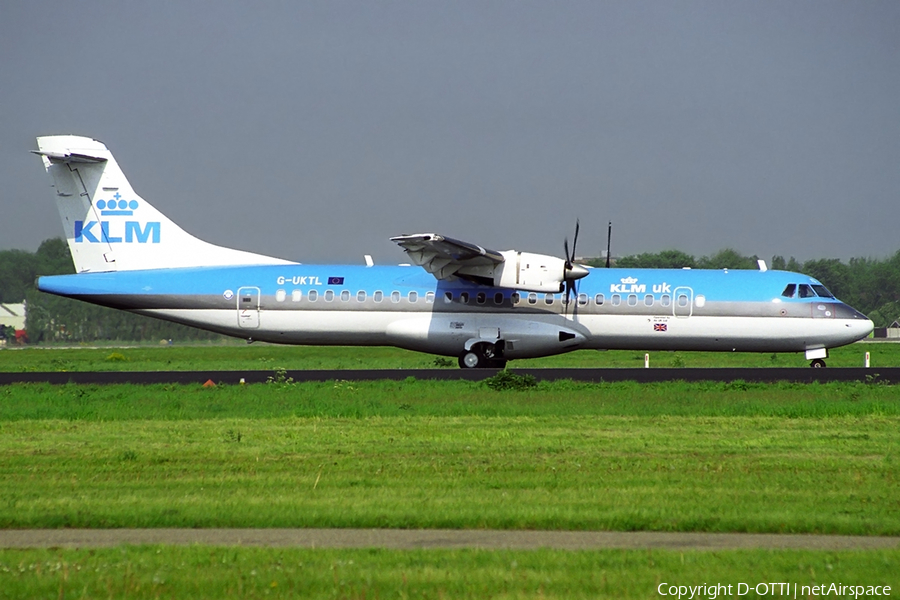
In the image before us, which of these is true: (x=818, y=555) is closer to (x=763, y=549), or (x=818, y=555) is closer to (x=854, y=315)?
(x=763, y=549)

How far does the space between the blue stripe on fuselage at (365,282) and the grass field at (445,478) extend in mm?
6147

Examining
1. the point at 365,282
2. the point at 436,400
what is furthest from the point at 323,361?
the point at 436,400

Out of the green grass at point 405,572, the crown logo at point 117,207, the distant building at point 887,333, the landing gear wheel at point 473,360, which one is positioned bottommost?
the green grass at point 405,572

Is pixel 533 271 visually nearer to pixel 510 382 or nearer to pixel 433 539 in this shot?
pixel 510 382

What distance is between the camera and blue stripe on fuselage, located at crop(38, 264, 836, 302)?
29156mm

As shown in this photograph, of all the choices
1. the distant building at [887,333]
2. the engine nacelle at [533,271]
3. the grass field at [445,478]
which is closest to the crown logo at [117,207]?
the grass field at [445,478]

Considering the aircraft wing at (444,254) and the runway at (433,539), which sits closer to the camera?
the runway at (433,539)

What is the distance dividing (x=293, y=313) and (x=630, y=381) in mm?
10880

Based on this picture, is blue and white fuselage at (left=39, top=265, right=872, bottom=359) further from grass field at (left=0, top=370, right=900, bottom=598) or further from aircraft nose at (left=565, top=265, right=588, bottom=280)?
grass field at (left=0, top=370, right=900, bottom=598)

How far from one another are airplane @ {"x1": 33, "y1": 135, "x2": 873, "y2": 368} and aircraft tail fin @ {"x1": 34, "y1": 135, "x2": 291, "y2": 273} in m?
0.04

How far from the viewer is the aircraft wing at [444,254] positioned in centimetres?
2717

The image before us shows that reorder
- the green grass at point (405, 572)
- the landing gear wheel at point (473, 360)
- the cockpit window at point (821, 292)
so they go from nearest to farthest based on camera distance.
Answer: the green grass at point (405, 572)
the cockpit window at point (821, 292)
the landing gear wheel at point (473, 360)

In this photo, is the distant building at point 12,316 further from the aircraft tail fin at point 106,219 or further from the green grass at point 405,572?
the green grass at point 405,572

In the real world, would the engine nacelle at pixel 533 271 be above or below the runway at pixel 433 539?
above
